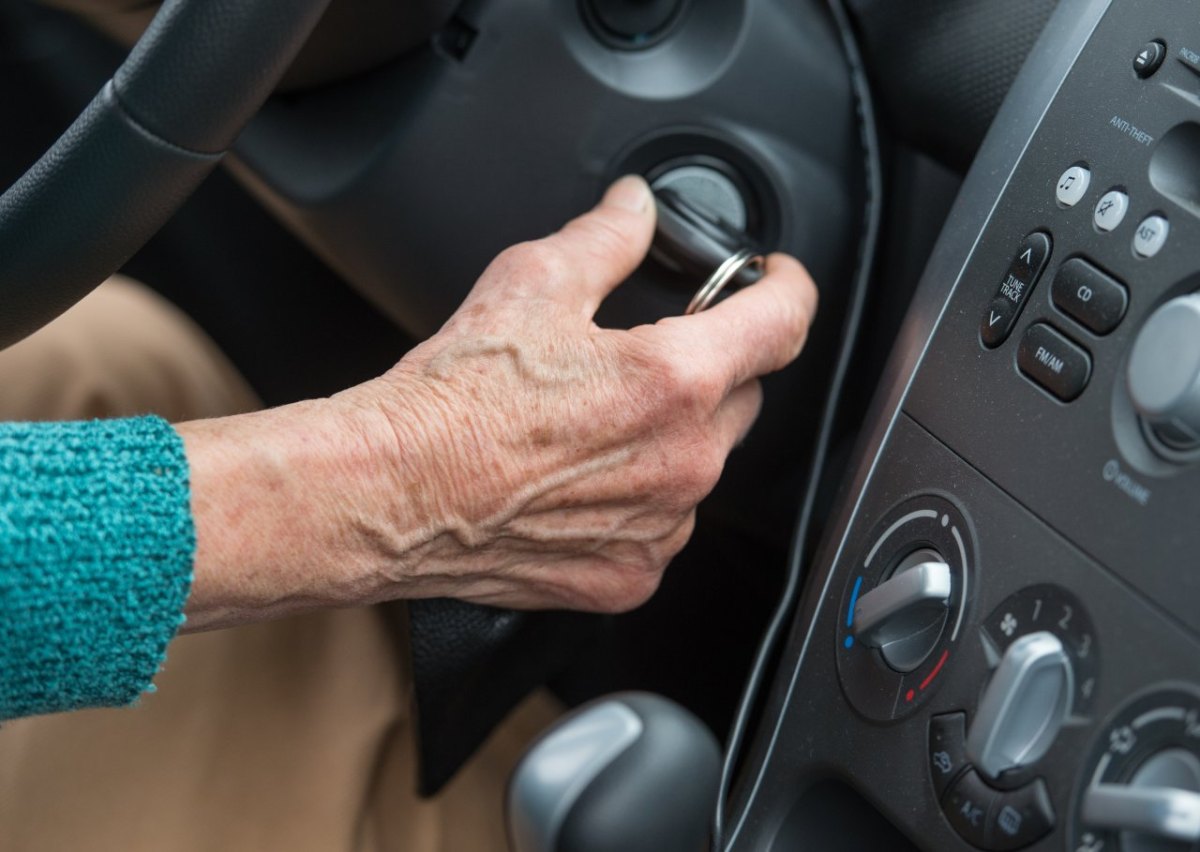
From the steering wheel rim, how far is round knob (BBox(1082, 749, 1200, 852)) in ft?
1.39

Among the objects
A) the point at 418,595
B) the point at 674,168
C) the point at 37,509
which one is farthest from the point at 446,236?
the point at 37,509

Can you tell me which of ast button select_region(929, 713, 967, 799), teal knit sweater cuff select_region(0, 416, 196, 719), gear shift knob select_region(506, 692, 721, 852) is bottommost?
gear shift knob select_region(506, 692, 721, 852)

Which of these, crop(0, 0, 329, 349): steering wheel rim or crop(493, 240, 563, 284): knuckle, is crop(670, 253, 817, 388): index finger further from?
crop(0, 0, 329, 349): steering wheel rim

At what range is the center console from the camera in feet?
1.44

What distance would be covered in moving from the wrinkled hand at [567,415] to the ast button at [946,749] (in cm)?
19

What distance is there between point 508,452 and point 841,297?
298mm

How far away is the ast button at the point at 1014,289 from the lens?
528 mm

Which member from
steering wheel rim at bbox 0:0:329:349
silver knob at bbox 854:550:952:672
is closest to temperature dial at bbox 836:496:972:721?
silver knob at bbox 854:550:952:672

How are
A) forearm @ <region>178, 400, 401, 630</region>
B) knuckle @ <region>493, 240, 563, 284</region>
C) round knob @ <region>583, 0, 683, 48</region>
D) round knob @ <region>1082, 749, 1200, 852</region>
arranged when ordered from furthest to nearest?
round knob @ <region>583, 0, 683, 48</region>, knuckle @ <region>493, 240, 563, 284</region>, forearm @ <region>178, 400, 401, 630</region>, round knob @ <region>1082, 749, 1200, 852</region>

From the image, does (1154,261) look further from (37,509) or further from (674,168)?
(37,509)

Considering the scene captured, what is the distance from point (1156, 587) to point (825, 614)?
19 cm

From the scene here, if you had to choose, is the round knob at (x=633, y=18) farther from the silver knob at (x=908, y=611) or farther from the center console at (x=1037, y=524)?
the silver knob at (x=908, y=611)

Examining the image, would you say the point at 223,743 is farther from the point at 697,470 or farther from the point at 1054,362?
the point at 1054,362

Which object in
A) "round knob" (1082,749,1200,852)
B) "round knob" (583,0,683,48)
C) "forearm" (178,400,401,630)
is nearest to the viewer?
"round knob" (1082,749,1200,852)
